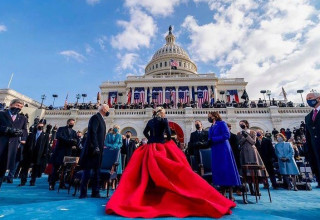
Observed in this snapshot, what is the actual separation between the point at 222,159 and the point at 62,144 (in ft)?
19.4

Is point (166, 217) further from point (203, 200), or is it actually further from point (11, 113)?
point (11, 113)

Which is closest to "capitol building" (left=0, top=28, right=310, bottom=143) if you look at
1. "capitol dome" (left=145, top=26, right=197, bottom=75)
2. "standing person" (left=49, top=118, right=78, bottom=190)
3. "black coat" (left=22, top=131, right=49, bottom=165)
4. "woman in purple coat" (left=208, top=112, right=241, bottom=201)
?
"capitol dome" (left=145, top=26, right=197, bottom=75)

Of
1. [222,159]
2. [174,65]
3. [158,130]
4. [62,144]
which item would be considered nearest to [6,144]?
[62,144]

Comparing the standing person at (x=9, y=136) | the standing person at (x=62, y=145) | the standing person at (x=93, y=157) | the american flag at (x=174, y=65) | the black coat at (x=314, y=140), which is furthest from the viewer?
the american flag at (x=174, y=65)

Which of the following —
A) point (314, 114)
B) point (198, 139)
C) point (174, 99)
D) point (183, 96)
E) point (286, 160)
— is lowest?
point (286, 160)

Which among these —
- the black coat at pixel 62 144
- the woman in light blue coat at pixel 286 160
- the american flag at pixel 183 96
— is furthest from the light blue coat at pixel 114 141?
the american flag at pixel 183 96

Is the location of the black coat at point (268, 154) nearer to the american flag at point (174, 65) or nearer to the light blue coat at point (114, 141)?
the light blue coat at point (114, 141)

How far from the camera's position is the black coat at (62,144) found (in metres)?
7.06

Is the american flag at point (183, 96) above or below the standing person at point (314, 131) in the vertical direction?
above

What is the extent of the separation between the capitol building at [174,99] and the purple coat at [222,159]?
1784 millimetres

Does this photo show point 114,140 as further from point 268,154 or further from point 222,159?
point 268,154

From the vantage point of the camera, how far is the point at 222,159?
15.9ft

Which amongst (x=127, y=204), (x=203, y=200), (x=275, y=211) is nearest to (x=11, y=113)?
(x=127, y=204)

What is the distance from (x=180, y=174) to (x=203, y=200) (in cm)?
67
